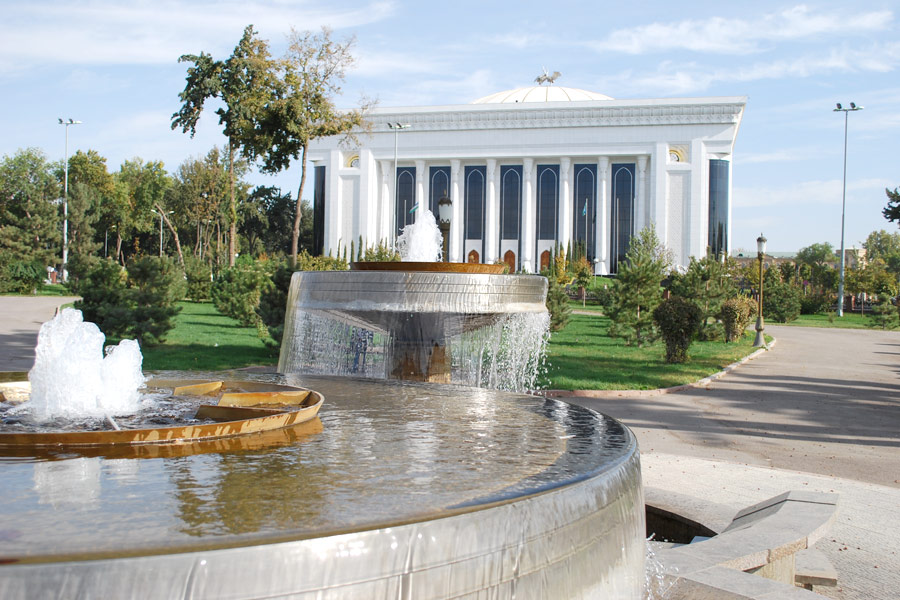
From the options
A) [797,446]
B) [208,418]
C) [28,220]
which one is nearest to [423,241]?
[797,446]

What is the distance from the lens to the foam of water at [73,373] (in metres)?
3.11

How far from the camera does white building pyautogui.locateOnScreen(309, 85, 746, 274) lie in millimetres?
60000

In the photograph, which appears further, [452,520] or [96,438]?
[96,438]

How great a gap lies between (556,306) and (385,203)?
1749 inches

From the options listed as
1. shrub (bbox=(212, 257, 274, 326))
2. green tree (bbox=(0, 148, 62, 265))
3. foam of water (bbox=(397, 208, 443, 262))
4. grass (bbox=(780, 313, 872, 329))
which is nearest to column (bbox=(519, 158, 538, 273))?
grass (bbox=(780, 313, 872, 329))

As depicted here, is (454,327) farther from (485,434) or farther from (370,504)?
(370,504)

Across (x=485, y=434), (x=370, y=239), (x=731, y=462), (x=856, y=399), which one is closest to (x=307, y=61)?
(x=856, y=399)

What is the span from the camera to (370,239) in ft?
211

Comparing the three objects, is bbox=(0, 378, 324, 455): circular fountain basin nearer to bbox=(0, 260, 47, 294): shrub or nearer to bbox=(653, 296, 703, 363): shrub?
bbox=(653, 296, 703, 363): shrub

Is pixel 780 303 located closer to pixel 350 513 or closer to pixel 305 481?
pixel 305 481

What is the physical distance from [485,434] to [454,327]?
416 centimetres

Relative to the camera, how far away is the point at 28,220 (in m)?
43.3

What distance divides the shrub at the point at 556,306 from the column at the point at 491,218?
4022 cm

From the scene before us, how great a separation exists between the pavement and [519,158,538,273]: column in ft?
152
